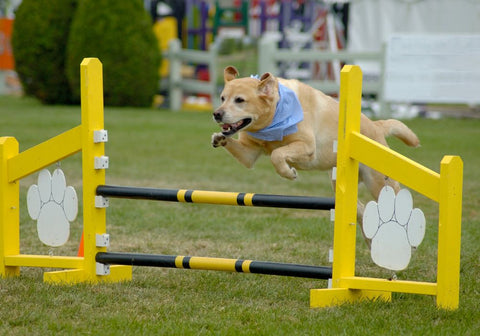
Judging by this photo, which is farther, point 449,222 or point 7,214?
point 7,214

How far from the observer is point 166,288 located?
4809mm

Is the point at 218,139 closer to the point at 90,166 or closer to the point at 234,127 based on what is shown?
the point at 234,127

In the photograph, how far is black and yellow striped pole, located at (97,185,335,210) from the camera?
439 centimetres

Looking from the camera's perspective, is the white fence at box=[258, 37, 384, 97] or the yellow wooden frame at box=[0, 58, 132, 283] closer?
the yellow wooden frame at box=[0, 58, 132, 283]

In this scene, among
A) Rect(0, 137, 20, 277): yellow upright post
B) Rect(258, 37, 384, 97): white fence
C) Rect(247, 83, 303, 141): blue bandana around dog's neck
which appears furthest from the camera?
Rect(258, 37, 384, 97): white fence

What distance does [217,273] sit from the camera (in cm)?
533

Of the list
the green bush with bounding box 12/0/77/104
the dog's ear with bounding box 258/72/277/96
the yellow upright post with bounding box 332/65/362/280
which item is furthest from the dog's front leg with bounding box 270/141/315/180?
the green bush with bounding box 12/0/77/104

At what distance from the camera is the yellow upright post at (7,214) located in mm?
5016

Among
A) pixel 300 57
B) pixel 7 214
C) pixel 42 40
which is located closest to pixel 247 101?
pixel 7 214

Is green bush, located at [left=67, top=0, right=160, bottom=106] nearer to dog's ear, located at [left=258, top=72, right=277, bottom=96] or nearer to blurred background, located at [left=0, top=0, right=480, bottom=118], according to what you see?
blurred background, located at [left=0, top=0, right=480, bottom=118]

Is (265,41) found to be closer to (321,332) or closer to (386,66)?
(386,66)

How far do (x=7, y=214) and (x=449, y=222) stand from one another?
2773mm

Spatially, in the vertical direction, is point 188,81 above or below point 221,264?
above

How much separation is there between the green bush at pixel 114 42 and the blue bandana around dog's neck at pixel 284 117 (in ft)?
39.9
